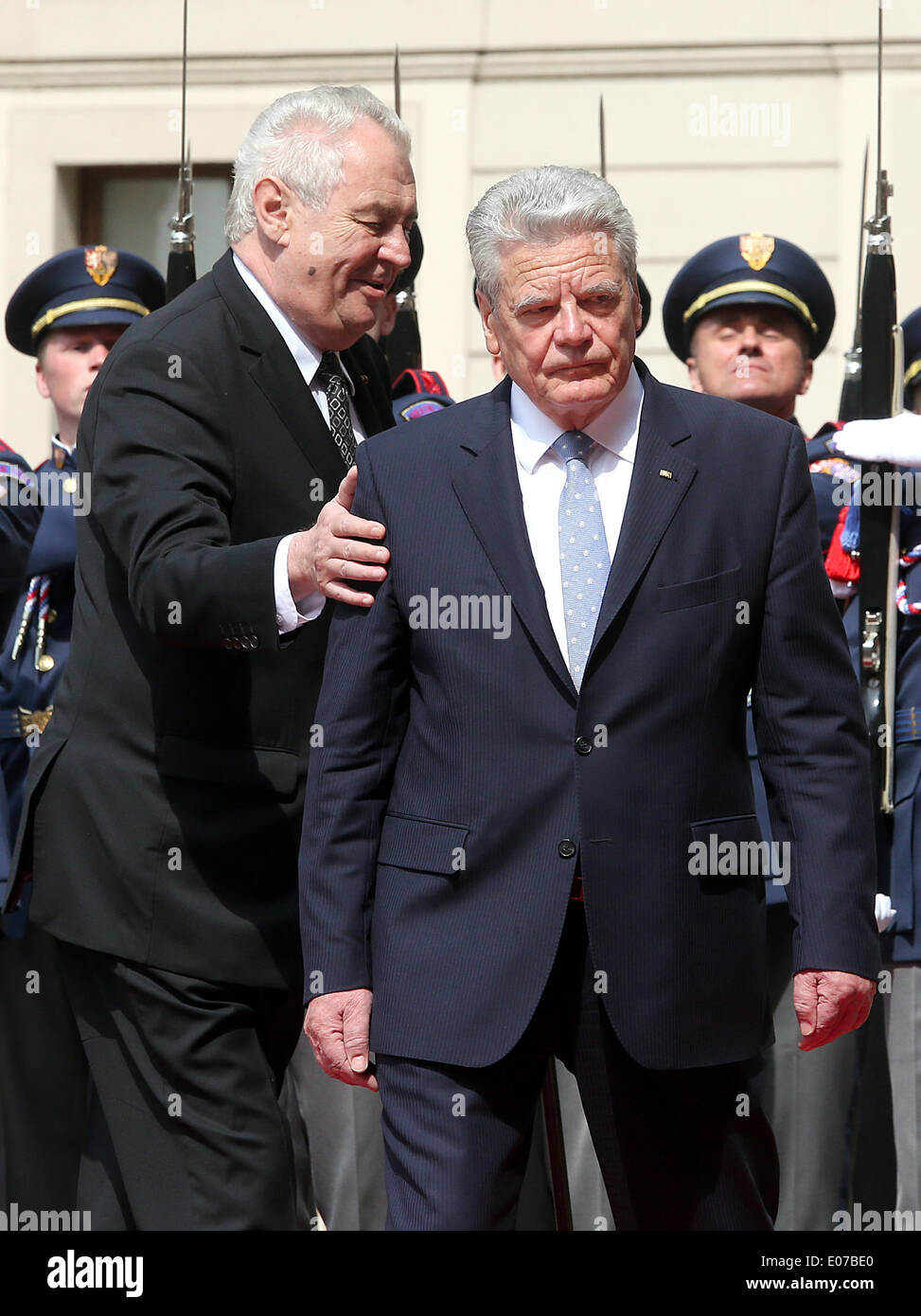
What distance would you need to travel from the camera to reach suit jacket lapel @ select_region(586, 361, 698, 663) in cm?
275

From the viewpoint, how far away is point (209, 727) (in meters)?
3.11

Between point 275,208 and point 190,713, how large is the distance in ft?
2.73

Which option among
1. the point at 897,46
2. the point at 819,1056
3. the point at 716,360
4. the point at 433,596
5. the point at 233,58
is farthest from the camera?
the point at 233,58

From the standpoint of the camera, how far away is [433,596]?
2.79m

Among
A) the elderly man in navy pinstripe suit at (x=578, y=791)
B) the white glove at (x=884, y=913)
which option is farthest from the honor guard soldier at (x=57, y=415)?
the white glove at (x=884, y=913)

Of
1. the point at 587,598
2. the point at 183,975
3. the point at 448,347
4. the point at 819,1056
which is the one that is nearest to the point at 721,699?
the point at 587,598

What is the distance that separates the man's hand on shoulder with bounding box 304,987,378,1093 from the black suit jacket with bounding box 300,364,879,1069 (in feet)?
0.06

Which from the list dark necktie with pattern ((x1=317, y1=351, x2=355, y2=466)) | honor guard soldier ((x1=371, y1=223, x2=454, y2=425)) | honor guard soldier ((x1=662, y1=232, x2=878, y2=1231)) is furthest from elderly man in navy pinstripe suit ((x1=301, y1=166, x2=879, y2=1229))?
honor guard soldier ((x1=371, y1=223, x2=454, y2=425))

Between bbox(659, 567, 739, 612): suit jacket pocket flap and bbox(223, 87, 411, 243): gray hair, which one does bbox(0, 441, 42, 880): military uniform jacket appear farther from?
bbox(659, 567, 739, 612): suit jacket pocket flap

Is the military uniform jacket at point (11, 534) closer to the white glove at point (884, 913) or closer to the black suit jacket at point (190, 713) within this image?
the black suit jacket at point (190, 713)

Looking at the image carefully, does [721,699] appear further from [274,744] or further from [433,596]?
[274,744]

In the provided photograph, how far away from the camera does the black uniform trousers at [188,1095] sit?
10.1 ft

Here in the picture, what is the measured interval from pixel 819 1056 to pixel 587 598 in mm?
1806

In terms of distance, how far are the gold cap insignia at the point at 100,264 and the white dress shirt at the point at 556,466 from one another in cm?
212
